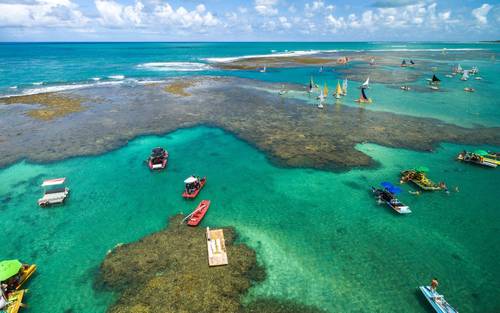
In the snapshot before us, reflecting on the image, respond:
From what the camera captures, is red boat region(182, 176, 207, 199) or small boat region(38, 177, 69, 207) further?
red boat region(182, 176, 207, 199)

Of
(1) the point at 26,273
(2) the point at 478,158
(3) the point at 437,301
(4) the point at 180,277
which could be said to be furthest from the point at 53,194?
(2) the point at 478,158

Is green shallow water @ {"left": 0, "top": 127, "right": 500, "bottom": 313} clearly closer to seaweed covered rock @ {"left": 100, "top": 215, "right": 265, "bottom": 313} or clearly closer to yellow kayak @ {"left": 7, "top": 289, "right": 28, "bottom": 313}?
yellow kayak @ {"left": 7, "top": 289, "right": 28, "bottom": 313}

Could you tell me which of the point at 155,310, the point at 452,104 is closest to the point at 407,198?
the point at 155,310

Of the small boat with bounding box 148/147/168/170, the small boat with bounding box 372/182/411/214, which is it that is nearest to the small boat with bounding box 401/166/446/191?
the small boat with bounding box 372/182/411/214

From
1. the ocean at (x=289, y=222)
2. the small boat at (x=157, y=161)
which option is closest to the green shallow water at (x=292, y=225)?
the ocean at (x=289, y=222)

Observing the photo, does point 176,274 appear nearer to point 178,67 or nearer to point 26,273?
point 26,273
